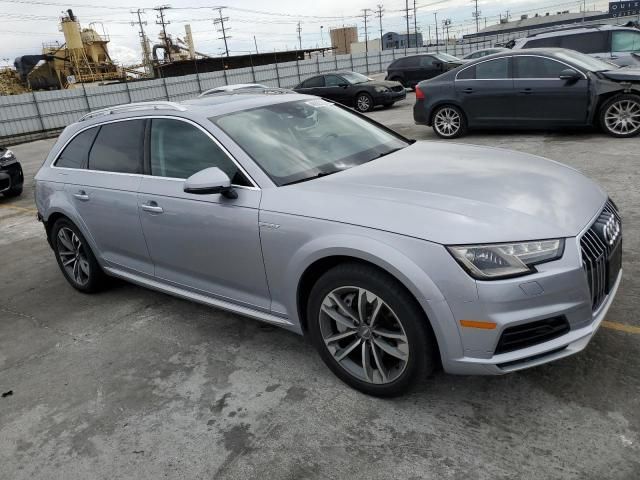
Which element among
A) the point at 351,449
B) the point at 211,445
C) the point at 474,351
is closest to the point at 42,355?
the point at 211,445

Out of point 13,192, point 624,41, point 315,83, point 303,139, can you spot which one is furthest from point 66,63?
point 303,139

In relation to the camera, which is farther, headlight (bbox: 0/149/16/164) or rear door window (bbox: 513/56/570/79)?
headlight (bbox: 0/149/16/164)

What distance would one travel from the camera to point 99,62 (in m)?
43.5

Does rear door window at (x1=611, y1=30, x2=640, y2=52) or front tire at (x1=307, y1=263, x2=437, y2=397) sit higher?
rear door window at (x1=611, y1=30, x2=640, y2=52)

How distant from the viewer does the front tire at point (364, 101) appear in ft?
54.6

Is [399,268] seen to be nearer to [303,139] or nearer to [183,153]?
[303,139]

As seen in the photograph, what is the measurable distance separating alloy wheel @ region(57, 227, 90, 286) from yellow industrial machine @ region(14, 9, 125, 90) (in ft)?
130

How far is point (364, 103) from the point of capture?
16.8 m

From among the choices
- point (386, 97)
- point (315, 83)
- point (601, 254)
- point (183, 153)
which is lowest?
point (386, 97)

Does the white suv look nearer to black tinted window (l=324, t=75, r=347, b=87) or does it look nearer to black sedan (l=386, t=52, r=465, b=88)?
black tinted window (l=324, t=75, r=347, b=87)

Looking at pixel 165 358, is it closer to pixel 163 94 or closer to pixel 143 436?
pixel 143 436

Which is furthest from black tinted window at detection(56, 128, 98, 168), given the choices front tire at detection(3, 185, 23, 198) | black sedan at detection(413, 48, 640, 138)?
black sedan at detection(413, 48, 640, 138)

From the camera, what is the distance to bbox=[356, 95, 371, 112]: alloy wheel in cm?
1670

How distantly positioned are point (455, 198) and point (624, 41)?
12903 mm
